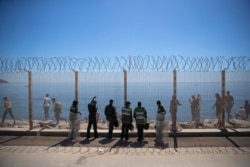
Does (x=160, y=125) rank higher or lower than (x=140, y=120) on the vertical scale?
lower

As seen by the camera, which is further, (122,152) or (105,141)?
(105,141)

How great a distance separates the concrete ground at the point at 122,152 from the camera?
22.7 feet

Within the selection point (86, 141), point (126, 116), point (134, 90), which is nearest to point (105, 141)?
point (86, 141)

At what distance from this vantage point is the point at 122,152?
26.1ft

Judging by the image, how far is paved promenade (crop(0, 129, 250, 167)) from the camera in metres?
6.92

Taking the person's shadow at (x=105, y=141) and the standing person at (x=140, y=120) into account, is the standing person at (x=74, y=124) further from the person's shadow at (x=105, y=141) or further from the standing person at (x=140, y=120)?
the standing person at (x=140, y=120)

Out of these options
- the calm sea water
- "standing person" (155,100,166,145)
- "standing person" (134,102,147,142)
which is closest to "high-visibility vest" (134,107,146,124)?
"standing person" (134,102,147,142)

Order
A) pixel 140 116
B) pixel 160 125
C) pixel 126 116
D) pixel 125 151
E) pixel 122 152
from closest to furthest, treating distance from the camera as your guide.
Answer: pixel 122 152, pixel 125 151, pixel 160 125, pixel 140 116, pixel 126 116

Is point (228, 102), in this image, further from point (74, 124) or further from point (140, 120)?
point (74, 124)

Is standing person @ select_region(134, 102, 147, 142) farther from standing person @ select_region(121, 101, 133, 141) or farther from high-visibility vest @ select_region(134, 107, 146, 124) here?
standing person @ select_region(121, 101, 133, 141)

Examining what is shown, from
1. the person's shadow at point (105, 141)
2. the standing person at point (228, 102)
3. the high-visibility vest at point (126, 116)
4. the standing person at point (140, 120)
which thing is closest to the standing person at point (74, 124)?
the person's shadow at point (105, 141)

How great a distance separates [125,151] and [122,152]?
0.14 m

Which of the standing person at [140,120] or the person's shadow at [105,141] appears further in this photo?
the standing person at [140,120]

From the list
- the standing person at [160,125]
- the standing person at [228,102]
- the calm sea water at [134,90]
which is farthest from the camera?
the standing person at [228,102]
